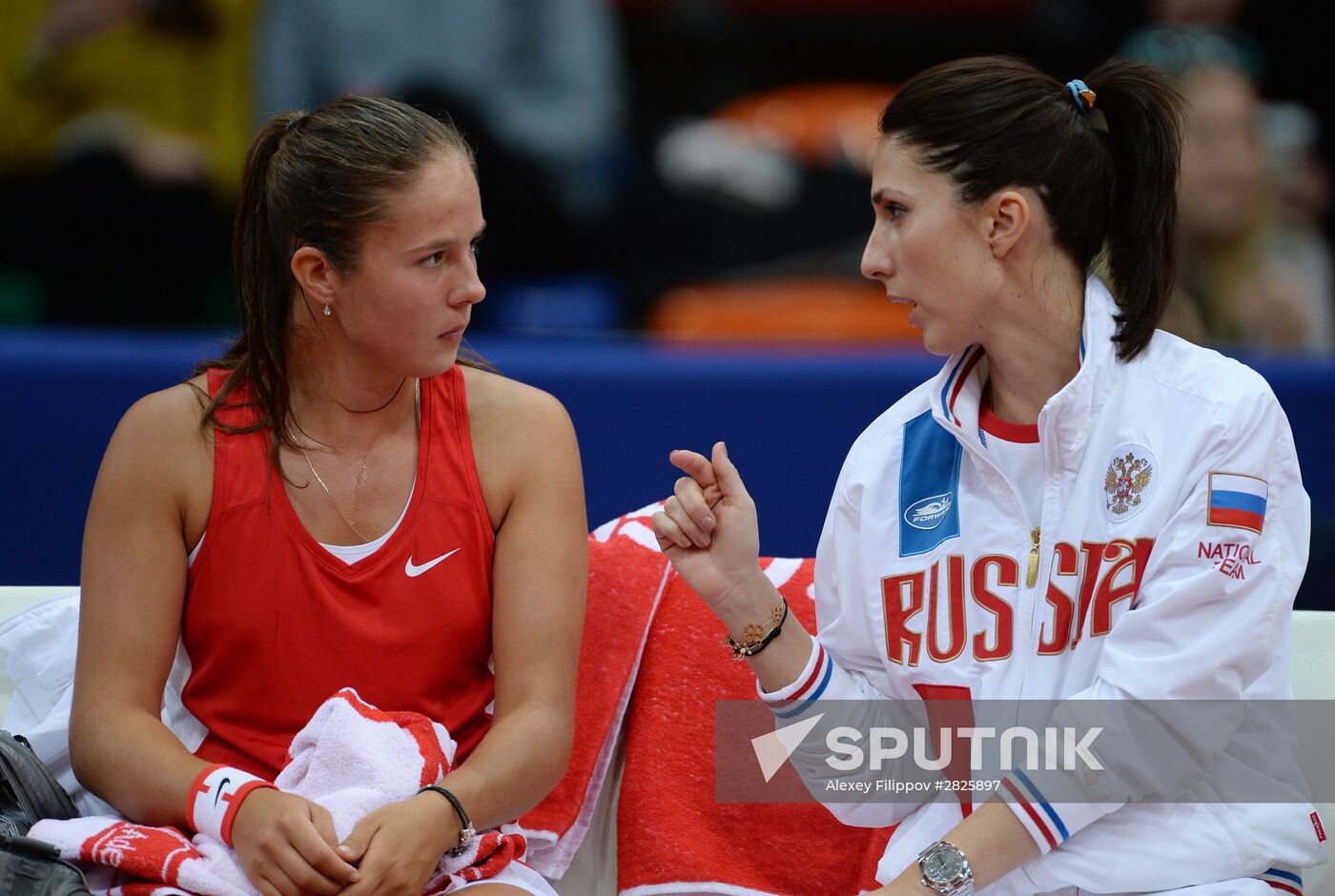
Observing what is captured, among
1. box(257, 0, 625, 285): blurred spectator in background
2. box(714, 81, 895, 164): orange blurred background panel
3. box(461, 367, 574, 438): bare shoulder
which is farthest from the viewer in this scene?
box(714, 81, 895, 164): orange blurred background panel

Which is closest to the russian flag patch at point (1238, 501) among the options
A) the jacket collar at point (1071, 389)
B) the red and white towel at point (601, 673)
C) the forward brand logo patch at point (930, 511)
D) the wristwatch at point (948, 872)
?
the jacket collar at point (1071, 389)

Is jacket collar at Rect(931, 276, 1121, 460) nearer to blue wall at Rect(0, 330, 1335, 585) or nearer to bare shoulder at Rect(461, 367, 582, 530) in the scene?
bare shoulder at Rect(461, 367, 582, 530)

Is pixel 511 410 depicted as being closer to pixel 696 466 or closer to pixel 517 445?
pixel 517 445

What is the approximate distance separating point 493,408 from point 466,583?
0.80ft

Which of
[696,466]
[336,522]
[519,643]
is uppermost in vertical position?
[696,466]

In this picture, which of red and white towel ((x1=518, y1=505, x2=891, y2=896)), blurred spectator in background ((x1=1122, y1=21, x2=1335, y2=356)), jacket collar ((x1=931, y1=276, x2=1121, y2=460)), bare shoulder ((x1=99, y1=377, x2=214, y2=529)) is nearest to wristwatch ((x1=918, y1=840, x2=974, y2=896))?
red and white towel ((x1=518, y1=505, x2=891, y2=896))

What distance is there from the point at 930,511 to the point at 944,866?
434 mm

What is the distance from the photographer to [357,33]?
14.7 feet

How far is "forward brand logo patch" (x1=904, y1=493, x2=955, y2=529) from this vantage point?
6.52 feet

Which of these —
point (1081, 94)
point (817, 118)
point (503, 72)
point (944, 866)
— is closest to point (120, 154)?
point (503, 72)

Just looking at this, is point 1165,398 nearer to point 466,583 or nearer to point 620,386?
point 466,583

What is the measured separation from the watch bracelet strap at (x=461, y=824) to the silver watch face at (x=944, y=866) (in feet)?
1.72

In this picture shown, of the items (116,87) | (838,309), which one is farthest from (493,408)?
(116,87)

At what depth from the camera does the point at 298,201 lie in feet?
6.57
